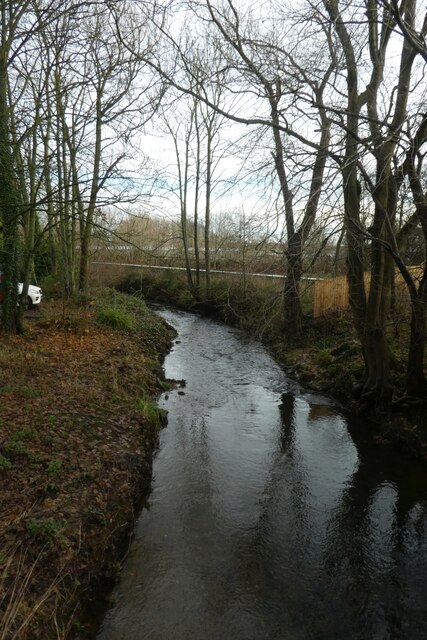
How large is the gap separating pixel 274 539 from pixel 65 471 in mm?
2733

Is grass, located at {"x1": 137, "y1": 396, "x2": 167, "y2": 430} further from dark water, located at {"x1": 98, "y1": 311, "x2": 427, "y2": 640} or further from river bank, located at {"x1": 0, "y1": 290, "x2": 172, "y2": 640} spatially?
dark water, located at {"x1": 98, "y1": 311, "x2": 427, "y2": 640}

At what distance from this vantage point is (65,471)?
555 cm

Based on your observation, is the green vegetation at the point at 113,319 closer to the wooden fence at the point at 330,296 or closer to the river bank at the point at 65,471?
the river bank at the point at 65,471

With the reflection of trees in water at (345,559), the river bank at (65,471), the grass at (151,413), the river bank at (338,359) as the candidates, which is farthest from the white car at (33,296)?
the reflection of trees in water at (345,559)

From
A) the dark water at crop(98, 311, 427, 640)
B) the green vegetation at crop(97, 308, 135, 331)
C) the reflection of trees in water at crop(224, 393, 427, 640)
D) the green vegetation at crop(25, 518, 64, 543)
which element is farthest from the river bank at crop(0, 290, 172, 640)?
the green vegetation at crop(97, 308, 135, 331)

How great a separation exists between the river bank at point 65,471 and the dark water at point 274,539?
0.37 metres

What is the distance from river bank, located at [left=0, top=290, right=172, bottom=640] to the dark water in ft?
1.21

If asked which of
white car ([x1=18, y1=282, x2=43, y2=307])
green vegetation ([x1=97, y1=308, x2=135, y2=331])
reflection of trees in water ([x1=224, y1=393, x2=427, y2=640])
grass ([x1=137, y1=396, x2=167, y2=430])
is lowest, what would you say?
reflection of trees in water ([x1=224, y1=393, x2=427, y2=640])

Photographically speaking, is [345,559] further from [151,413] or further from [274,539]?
[151,413]

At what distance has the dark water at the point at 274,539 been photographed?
4273 mm

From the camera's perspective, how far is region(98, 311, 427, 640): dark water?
4273mm

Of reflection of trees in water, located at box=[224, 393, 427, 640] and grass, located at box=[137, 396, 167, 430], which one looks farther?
grass, located at box=[137, 396, 167, 430]

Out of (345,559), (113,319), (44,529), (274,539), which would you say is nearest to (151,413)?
(274,539)

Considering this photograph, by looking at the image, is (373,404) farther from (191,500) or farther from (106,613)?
(106,613)
